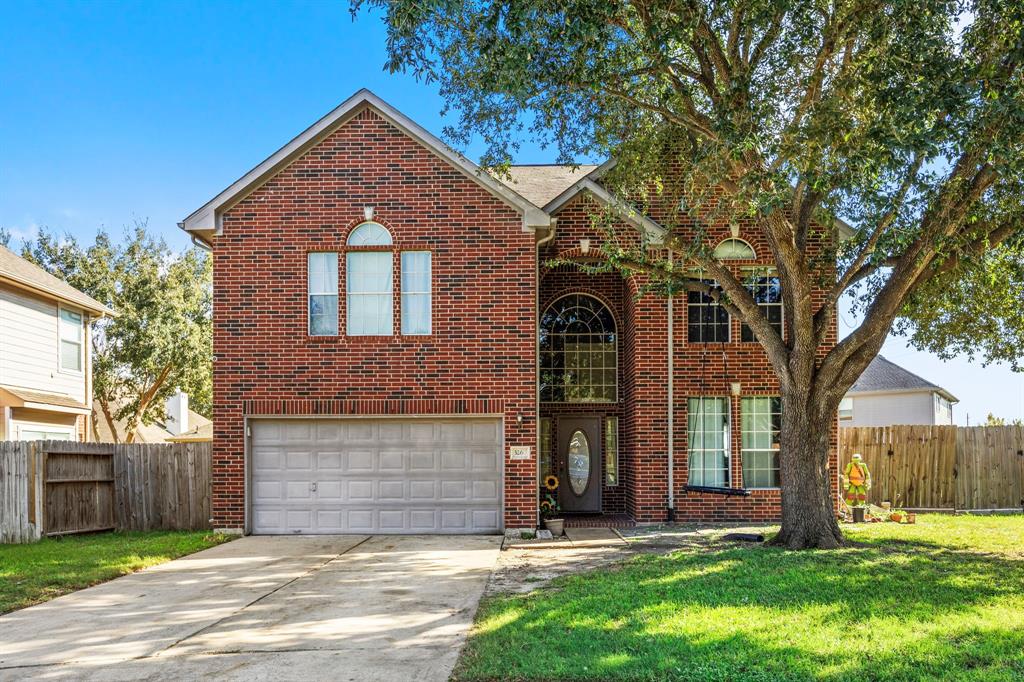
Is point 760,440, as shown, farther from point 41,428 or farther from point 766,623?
point 41,428

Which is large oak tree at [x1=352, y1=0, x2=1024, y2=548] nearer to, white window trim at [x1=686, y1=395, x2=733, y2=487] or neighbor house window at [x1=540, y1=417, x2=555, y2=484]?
white window trim at [x1=686, y1=395, x2=733, y2=487]

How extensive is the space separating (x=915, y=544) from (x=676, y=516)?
4.41m

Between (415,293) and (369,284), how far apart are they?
842 mm

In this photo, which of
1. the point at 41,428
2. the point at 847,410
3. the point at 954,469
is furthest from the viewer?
the point at 847,410

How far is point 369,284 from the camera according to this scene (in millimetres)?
15312

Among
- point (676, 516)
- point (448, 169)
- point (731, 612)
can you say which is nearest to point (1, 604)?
point (731, 612)

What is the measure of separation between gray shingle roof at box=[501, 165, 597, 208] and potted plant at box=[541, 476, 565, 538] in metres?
5.40

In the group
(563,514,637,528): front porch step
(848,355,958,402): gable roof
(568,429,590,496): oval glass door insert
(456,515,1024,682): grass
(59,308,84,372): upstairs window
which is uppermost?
(59,308,84,372): upstairs window

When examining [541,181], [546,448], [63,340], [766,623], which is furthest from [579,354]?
[63,340]

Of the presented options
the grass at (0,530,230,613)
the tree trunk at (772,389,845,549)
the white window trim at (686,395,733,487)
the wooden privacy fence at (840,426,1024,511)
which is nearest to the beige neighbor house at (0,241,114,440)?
the grass at (0,530,230,613)

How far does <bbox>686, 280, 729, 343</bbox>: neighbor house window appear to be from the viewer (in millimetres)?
16562

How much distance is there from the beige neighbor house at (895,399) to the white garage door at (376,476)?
24083mm

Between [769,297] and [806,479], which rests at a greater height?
[769,297]

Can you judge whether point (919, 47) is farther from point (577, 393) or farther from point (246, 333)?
point (246, 333)
